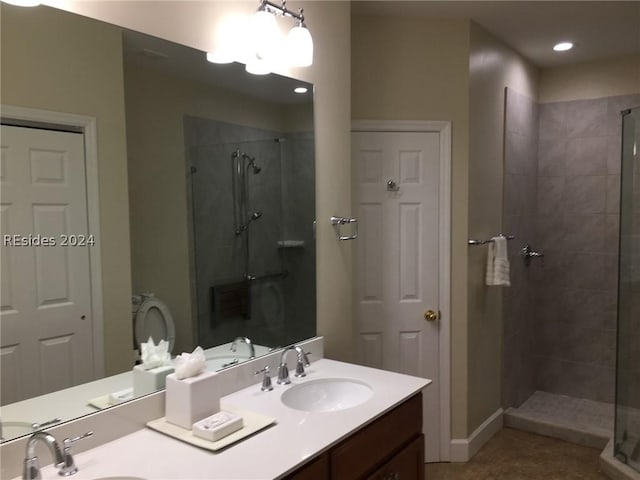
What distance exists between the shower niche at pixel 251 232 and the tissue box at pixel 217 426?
0.40 meters

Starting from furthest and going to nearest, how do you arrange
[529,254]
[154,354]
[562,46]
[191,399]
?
[529,254]
[562,46]
[154,354]
[191,399]

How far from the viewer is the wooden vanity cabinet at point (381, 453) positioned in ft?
5.00

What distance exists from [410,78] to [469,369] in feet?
5.80

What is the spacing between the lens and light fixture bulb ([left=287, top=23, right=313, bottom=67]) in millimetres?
2045

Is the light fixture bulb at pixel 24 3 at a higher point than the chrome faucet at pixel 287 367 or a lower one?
higher

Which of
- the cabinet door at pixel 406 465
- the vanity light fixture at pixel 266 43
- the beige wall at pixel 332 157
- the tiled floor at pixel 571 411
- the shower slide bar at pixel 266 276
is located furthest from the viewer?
the tiled floor at pixel 571 411

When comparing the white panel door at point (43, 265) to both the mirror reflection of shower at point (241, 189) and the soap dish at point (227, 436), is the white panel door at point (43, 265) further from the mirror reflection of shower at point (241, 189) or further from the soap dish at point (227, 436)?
the mirror reflection of shower at point (241, 189)

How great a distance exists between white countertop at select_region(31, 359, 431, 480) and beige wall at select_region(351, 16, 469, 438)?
5.33 ft

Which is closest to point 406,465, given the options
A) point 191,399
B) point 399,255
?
point 191,399

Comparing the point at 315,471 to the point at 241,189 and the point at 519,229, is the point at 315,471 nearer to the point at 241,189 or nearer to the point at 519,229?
the point at 241,189

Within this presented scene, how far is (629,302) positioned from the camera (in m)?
3.14

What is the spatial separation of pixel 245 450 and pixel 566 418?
2979 mm

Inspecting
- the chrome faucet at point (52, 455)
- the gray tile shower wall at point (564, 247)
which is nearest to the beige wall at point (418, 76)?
the gray tile shower wall at point (564, 247)

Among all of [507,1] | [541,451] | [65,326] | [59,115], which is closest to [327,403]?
[65,326]
